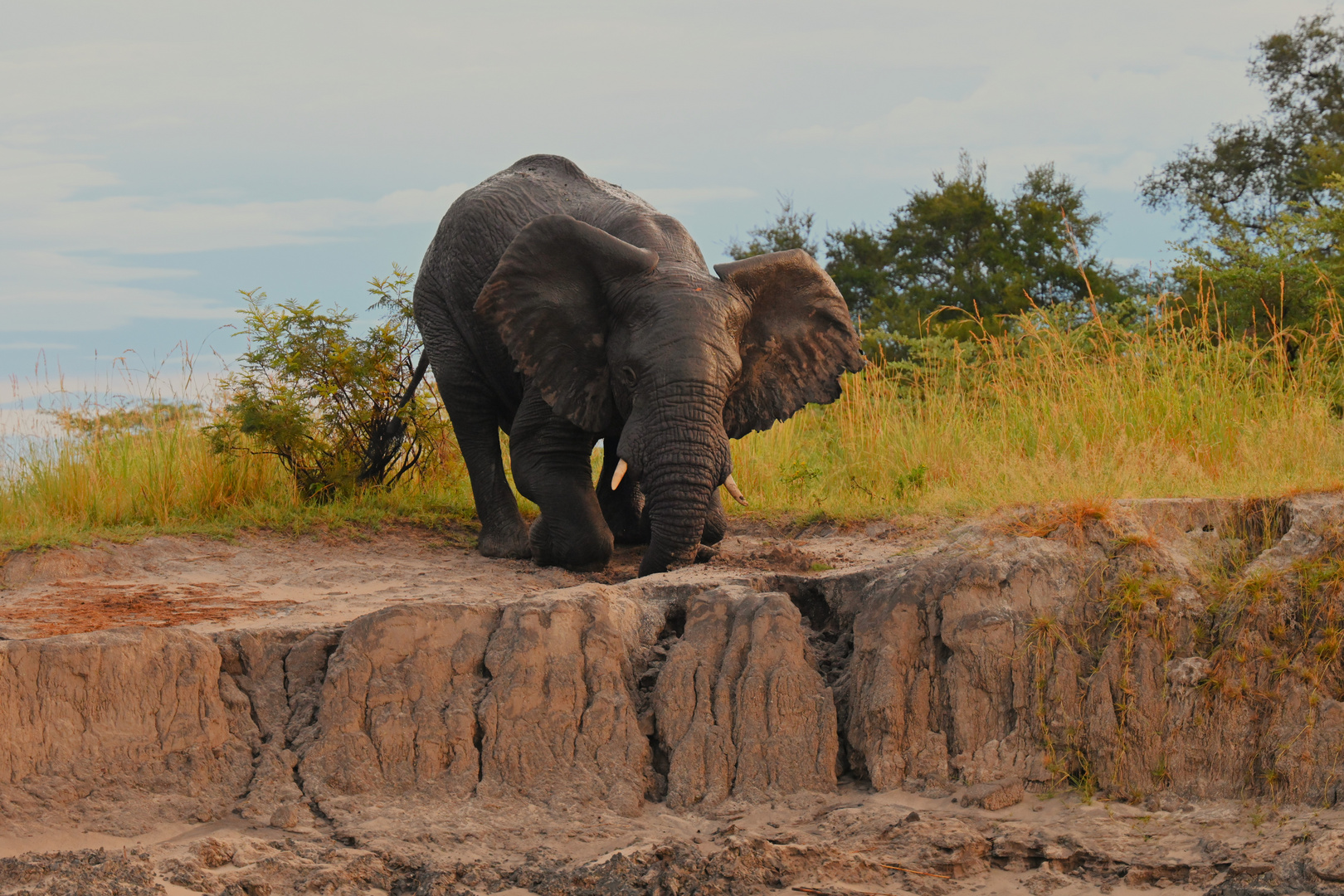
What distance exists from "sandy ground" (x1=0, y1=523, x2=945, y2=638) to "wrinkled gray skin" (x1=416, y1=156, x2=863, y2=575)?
374 millimetres

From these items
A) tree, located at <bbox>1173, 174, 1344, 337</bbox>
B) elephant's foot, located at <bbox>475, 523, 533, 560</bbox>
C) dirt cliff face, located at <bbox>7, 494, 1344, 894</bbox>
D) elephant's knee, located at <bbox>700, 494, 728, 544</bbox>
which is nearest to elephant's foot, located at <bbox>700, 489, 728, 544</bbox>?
elephant's knee, located at <bbox>700, 494, 728, 544</bbox>

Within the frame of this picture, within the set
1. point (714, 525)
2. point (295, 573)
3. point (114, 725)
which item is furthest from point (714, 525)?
point (114, 725)

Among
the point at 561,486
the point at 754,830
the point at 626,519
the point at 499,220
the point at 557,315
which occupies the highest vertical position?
the point at 499,220

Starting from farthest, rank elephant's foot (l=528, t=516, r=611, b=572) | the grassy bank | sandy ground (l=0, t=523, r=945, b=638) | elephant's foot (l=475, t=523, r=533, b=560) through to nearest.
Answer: elephant's foot (l=475, t=523, r=533, b=560) → the grassy bank → elephant's foot (l=528, t=516, r=611, b=572) → sandy ground (l=0, t=523, r=945, b=638)

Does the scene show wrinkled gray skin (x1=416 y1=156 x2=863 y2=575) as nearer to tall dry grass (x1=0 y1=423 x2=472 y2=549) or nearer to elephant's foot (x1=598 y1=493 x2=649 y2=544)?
elephant's foot (x1=598 y1=493 x2=649 y2=544)

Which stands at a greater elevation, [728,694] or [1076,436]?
[1076,436]

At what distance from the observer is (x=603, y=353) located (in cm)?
679

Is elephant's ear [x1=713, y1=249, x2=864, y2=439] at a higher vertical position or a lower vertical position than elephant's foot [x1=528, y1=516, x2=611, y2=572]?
higher

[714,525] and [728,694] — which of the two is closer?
[728,694]

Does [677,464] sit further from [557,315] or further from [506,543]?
[506,543]

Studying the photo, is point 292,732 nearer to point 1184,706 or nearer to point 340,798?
point 340,798

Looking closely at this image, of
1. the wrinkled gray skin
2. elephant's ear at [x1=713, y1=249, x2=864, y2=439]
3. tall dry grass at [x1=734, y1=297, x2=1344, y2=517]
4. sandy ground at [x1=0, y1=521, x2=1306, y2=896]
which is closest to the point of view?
sandy ground at [x1=0, y1=521, x2=1306, y2=896]

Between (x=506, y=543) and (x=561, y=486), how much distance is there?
1.00m

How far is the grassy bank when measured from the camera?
7770 mm
